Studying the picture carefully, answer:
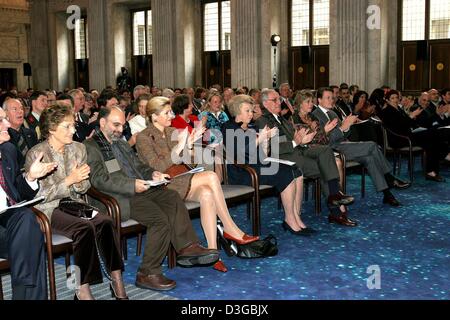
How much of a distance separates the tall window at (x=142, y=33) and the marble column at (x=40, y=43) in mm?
4013

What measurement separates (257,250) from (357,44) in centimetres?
974

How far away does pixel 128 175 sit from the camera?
430 cm

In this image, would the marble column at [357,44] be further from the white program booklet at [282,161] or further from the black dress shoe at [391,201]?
the white program booklet at [282,161]

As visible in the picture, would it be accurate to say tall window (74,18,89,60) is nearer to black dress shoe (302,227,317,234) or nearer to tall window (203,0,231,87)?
tall window (203,0,231,87)

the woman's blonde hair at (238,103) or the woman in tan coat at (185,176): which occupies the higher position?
the woman's blonde hair at (238,103)

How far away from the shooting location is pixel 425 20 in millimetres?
14016

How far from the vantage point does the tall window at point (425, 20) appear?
45.2 feet

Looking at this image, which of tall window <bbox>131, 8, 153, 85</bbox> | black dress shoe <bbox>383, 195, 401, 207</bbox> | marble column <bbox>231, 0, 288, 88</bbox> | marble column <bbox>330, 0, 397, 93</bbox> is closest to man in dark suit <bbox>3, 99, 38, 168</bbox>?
black dress shoe <bbox>383, 195, 401, 207</bbox>

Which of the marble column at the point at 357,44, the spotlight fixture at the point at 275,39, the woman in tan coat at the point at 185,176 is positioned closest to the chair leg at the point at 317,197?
the woman in tan coat at the point at 185,176

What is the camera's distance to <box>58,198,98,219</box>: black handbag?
3549 millimetres

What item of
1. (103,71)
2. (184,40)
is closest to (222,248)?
(184,40)

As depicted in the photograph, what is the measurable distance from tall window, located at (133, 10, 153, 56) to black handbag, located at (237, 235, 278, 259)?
15.4 metres

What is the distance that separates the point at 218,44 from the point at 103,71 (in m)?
4.31

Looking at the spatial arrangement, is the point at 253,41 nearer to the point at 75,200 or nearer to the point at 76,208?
the point at 75,200
